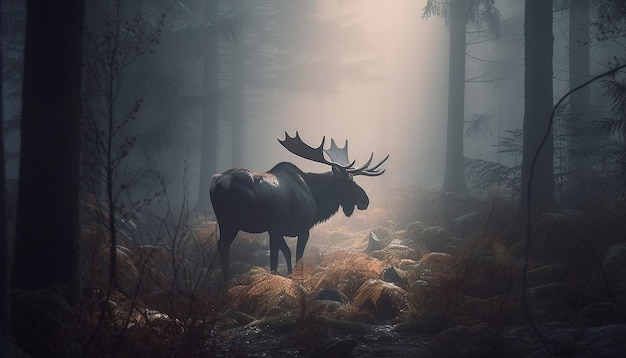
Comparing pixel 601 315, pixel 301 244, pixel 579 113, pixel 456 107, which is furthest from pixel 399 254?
pixel 456 107

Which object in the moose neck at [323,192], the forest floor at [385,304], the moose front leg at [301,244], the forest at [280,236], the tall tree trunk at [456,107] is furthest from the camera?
the tall tree trunk at [456,107]

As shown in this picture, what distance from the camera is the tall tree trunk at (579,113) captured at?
1283 centimetres

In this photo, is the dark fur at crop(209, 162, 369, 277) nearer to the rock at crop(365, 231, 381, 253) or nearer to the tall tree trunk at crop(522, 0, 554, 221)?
the rock at crop(365, 231, 381, 253)

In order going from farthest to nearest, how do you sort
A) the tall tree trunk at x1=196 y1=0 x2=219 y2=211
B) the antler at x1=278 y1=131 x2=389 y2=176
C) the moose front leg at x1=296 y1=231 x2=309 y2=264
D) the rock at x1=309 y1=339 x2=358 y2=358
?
Answer: the tall tree trunk at x1=196 y1=0 x2=219 y2=211 → the antler at x1=278 y1=131 x2=389 y2=176 → the moose front leg at x1=296 y1=231 x2=309 y2=264 → the rock at x1=309 y1=339 x2=358 y2=358

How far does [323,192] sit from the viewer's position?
38.5 feet

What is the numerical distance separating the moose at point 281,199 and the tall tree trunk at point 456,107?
7.94 m

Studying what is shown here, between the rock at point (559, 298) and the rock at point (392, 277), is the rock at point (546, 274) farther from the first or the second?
the rock at point (392, 277)

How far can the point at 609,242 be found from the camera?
815cm

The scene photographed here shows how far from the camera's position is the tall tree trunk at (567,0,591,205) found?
1283cm

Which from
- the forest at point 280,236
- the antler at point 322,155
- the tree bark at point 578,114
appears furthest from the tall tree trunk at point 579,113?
the antler at point 322,155

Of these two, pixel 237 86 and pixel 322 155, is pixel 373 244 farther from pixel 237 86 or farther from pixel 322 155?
pixel 237 86

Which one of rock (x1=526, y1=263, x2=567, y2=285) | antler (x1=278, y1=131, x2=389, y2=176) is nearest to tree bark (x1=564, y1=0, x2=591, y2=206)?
rock (x1=526, y1=263, x2=567, y2=285)

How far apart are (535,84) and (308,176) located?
5316 mm

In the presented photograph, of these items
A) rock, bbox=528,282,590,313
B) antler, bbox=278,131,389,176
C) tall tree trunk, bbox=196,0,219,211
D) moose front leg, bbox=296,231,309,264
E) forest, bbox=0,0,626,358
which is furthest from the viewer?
tall tree trunk, bbox=196,0,219,211
